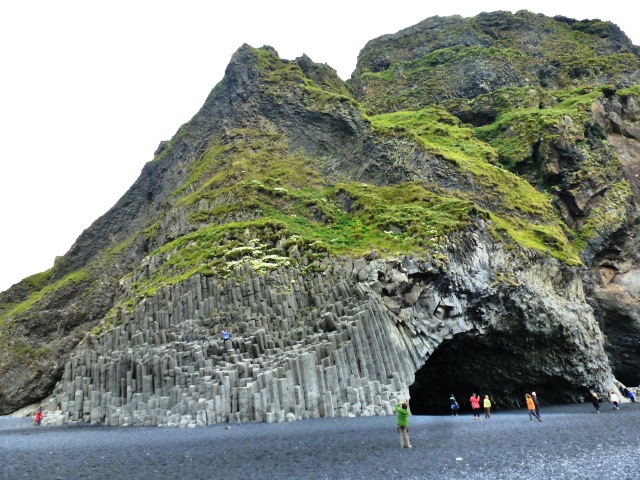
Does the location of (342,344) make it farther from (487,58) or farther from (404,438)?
(487,58)

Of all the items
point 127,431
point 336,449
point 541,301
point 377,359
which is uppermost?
point 541,301

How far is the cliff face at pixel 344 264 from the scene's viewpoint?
83.3 ft

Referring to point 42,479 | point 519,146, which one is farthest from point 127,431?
point 519,146

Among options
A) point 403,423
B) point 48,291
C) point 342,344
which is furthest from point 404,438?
point 48,291

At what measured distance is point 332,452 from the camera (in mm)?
14984

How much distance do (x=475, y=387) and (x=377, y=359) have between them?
13.9 metres

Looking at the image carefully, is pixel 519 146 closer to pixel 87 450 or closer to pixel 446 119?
pixel 446 119

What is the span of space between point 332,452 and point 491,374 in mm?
23432

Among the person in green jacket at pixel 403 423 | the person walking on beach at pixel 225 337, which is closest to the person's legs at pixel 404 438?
the person in green jacket at pixel 403 423

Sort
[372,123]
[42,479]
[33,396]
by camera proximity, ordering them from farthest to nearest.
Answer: [372,123] < [33,396] < [42,479]

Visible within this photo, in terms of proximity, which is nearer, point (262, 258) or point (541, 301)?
point (262, 258)

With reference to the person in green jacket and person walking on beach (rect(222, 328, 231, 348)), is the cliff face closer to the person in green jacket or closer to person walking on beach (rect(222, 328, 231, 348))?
person walking on beach (rect(222, 328, 231, 348))

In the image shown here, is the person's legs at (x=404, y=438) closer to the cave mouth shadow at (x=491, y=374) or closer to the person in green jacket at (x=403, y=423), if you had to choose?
the person in green jacket at (x=403, y=423)

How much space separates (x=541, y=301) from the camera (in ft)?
109
